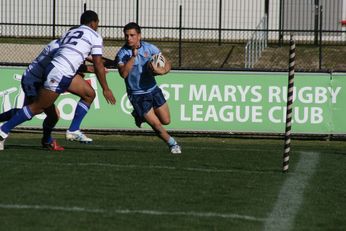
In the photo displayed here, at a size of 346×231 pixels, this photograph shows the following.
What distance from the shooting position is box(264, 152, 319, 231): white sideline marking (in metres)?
9.38

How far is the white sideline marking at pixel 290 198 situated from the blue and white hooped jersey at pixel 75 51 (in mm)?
3194

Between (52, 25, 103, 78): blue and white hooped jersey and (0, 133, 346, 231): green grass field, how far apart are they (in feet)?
3.91

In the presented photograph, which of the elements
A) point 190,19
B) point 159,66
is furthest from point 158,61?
point 190,19

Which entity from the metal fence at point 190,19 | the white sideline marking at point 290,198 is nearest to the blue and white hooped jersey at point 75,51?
the white sideline marking at point 290,198

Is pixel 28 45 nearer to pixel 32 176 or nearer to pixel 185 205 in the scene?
pixel 32 176

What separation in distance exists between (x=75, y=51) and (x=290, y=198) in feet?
16.0

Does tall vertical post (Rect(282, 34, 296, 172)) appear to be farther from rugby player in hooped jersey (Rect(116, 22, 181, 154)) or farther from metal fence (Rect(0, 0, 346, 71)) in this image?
metal fence (Rect(0, 0, 346, 71))

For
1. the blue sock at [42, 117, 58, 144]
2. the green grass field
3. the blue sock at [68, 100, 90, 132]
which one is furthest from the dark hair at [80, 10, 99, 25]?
the green grass field

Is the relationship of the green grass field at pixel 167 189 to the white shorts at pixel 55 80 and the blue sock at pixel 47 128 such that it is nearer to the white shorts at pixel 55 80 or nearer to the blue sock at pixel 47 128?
the blue sock at pixel 47 128

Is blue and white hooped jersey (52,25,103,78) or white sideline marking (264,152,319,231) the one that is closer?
white sideline marking (264,152,319,231)

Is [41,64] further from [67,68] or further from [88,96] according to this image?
[88,96]

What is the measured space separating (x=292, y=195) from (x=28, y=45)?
70.5ft

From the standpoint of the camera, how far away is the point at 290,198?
11.0m

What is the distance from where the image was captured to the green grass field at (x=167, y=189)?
9.36 metres
